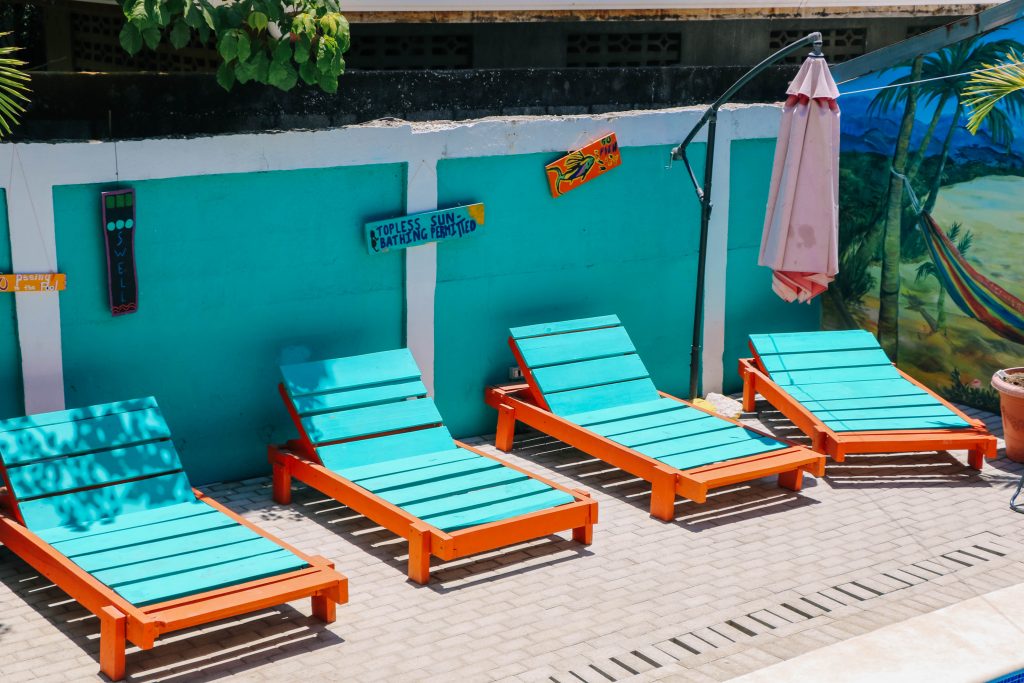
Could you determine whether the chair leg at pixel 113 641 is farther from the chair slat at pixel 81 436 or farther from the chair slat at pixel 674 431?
the chair slat at pixel 674 431

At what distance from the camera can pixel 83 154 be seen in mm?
8711

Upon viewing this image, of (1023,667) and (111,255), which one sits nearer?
(1023,667)

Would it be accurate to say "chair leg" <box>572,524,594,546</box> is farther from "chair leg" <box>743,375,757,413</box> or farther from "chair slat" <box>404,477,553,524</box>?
"chair leg" <box>743,375,757,413</box>

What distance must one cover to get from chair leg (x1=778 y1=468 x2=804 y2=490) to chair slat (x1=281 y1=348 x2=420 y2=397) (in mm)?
2847

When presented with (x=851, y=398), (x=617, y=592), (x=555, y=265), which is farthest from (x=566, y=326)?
(x=617, y=592)

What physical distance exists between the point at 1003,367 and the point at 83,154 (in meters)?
7.81

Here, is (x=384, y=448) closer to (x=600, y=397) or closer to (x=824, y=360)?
(x=600, y=397)

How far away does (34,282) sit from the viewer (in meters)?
8.69

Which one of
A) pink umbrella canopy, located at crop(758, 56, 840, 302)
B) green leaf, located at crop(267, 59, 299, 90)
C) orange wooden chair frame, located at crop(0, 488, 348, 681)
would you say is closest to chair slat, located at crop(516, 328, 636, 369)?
pink umbrella canopy, located at crop(758, 56, 840, 302)

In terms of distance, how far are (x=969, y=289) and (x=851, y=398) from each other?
67.8 inches

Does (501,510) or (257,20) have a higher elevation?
(257,20)

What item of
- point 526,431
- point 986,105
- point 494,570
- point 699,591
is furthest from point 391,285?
point 986,105

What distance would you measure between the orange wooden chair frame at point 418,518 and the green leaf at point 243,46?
7.60ft

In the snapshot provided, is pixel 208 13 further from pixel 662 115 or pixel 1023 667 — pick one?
pixel 1023 667
